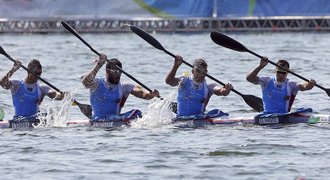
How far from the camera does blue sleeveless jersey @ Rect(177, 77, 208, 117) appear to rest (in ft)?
64.1

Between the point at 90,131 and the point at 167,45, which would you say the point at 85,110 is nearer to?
the point at 90,131

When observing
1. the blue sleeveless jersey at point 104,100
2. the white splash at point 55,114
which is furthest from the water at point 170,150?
the blue sleeveless jersey at point 104,100

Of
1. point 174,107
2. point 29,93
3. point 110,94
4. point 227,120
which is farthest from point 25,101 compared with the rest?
point 227,120

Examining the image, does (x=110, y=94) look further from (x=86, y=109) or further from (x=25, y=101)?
(x=25, y=101)

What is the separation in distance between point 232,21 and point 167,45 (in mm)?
4367

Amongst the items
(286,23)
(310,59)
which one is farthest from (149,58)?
(286,23)

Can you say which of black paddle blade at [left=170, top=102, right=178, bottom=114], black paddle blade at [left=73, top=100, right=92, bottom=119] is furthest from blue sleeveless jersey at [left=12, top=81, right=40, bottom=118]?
black paddle blade at [left=170, top=102, right=178, bottom=114]

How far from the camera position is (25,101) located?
1962cm

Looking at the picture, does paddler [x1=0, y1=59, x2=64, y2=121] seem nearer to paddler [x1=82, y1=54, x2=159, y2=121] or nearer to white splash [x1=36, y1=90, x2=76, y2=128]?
white splash [x1=36, y1=90, x2=76, y2=128]

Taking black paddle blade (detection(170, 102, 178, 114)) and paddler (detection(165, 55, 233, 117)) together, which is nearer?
paddler (detection(165, 55, 233, 117))

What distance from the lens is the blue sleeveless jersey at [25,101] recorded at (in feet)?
64.3

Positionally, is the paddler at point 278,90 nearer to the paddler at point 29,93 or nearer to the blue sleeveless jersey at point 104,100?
the blue sleeveless jersey at point 104,100

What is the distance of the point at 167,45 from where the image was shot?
128 ft

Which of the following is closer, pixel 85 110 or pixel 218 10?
pixel 85 110
